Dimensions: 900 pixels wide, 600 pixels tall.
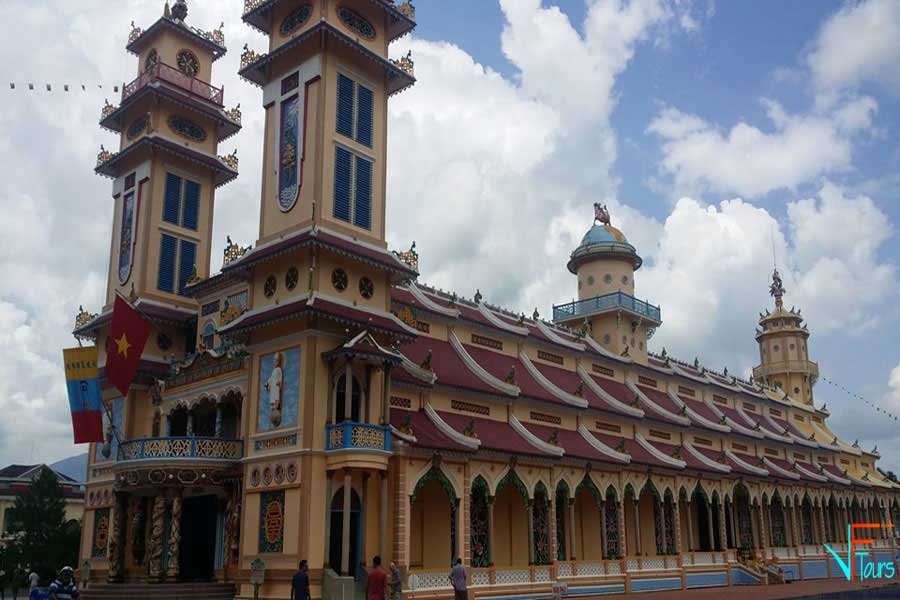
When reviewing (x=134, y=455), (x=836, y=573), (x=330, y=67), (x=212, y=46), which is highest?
(x=212, y=46)

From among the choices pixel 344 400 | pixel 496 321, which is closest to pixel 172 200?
pixel 344 400

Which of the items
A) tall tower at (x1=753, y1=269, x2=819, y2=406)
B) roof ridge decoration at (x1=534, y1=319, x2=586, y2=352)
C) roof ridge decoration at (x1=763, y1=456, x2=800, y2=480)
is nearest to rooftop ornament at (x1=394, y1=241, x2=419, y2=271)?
roof ridge decoration at (x1=534, y1=319, x2=586, y2=352)

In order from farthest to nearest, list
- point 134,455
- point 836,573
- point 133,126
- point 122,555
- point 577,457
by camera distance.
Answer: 1. point 836,573
2. point 133,126
3. point 577,457
4. point 122,555
5. point 134,455

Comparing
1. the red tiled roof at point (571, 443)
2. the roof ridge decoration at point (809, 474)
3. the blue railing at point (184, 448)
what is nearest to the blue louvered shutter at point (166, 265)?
the blue railing at point (184, 448)

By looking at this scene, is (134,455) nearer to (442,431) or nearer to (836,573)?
(442,431)

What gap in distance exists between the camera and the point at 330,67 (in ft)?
96.0

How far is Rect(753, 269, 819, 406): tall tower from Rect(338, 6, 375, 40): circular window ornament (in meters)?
54.5

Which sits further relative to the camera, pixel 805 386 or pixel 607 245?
pixel 805 386

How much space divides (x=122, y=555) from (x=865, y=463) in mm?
58353

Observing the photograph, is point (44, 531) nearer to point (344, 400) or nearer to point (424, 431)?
point (344, 400)

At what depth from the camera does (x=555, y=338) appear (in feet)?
137

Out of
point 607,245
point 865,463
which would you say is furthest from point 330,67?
point 865,463

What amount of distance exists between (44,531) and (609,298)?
34860 millimetres

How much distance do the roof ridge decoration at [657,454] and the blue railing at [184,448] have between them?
2069 centimetres
